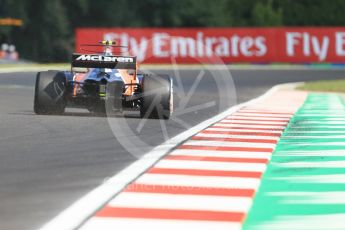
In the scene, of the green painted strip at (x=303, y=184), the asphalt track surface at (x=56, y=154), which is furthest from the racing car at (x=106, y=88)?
the green painted strip at (x=303, y=184)

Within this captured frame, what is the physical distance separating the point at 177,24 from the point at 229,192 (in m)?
63.0

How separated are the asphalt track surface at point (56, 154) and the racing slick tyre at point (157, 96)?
0.24 m

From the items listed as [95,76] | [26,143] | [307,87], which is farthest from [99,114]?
[307,87]

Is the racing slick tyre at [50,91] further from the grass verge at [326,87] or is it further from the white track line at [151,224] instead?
the grass verge at [326,87]

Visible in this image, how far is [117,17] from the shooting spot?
68812mm

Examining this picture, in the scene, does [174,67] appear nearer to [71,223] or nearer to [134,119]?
[134,119]

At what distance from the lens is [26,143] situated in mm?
10852

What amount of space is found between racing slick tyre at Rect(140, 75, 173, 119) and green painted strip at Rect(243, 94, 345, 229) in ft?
7.05

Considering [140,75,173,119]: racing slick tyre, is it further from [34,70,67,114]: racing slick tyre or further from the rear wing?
[34,70,67,114]: racing slick tyre

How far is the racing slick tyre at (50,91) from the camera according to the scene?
48.8 feet

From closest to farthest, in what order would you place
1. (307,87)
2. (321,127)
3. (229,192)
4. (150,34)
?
(229,192)
(321,127)
(307,87)
(150,34)

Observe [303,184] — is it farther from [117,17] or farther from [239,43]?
[117,17]

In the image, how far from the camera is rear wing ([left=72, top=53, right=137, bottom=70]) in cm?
1499

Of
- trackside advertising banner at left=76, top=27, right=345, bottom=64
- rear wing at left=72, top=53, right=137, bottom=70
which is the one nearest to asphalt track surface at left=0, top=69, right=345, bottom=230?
rear wing at left=72, top=53, right=137, bottom=70
